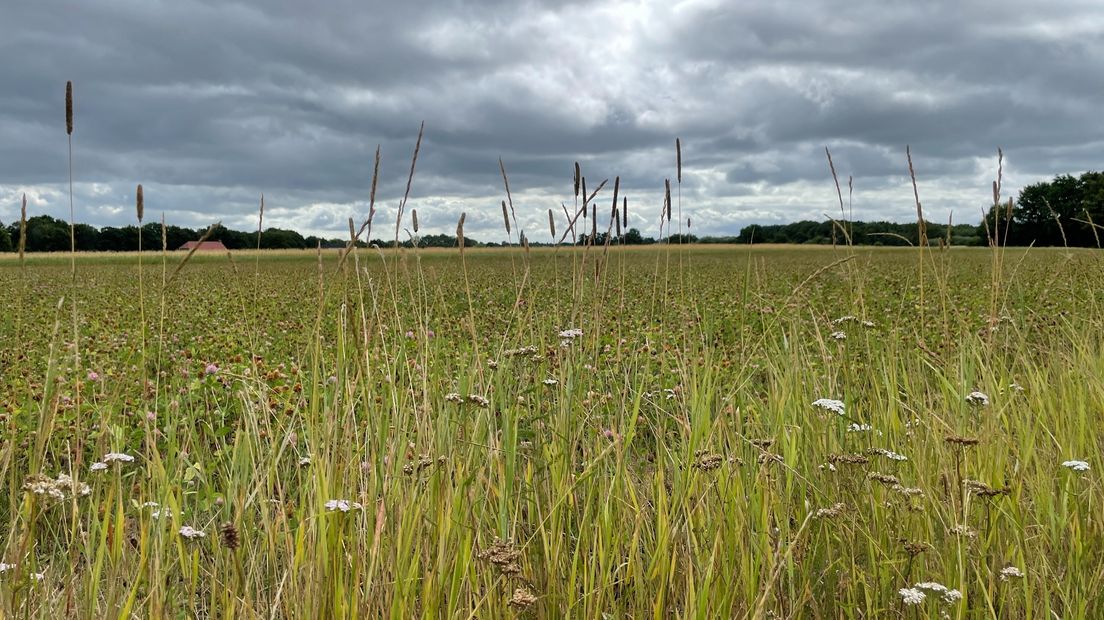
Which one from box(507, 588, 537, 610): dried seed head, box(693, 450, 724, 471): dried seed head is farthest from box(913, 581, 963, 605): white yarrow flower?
box(507, 588, 537, 610): dried seed head

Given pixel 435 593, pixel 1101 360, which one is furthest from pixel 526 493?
pixel 1101 360

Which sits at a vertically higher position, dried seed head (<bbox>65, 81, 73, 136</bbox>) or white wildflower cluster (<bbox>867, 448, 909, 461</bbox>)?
dried seed head (<bbox>65, 81, 73, 136</bbox>)

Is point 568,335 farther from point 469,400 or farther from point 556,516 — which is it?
point 556,516

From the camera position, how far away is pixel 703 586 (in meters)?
1.59

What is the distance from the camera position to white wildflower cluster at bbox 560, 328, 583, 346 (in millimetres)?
2488

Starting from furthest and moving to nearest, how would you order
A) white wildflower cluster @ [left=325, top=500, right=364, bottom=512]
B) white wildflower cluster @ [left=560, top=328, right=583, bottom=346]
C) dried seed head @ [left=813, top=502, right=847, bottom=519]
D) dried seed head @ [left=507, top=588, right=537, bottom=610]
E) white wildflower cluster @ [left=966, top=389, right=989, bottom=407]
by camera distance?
1. white wildflower cluster @ [left=560, top=328, right=583, bottom=346]
2. white wildflower cluster @ [left=966, top=389, right=989, bottom=407]
3. dried seed head @ [left=813, top=502, right=847, bottom=519]
4. white wildflower cluster @ [left=325, top=500, right=364, bottom=512]
5. dried seed head @ [left=507, top=588, right=537, bottom=610]

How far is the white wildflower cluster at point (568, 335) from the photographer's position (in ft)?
8.16

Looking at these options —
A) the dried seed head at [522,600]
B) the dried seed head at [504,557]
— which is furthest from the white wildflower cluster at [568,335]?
the dried seed head at [522,600]

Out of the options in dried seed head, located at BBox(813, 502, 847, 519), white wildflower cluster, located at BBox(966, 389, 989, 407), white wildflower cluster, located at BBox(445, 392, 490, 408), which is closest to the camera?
dried seed head, located at BBox(813, 502, 847, 519)

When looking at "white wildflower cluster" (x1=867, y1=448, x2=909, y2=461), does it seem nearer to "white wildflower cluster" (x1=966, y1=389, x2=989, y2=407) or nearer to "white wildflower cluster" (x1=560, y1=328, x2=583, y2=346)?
"white wildflower cluster" (x1=966, y1=389, x2=989, y2=407)

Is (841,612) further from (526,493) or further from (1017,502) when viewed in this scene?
(526,493)

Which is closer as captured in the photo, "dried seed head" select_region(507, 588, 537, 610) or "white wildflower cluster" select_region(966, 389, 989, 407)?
"dried seed head" select_region(507, 588, 537, 610)

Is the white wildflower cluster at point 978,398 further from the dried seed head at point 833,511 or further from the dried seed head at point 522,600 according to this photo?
the dried seed head at point 522,600

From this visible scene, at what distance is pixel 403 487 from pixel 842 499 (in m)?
1.21
